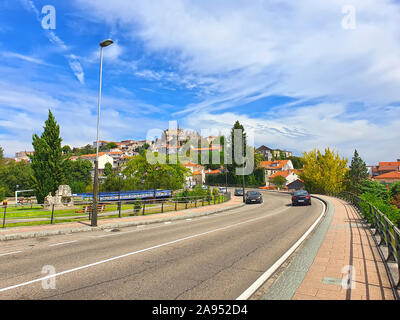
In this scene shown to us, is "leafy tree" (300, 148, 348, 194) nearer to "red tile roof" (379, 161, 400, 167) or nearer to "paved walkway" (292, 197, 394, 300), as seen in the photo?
"paved walkway" (292, 197, 394, 300)

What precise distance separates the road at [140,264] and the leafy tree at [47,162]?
28.5m

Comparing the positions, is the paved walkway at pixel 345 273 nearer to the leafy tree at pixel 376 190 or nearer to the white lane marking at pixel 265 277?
the white lane marking at pixel 265 277

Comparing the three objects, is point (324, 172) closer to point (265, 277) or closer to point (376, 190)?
point (376, 190)

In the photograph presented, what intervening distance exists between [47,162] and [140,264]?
116ft

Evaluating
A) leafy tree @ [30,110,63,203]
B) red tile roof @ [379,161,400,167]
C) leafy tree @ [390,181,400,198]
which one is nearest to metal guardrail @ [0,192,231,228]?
leafy tree @ [30,110,63,203]

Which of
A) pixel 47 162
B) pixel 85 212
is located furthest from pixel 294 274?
pixel 47 162

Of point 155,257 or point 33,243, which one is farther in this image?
point 33,243

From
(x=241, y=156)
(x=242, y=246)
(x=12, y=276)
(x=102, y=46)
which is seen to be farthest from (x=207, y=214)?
(x=241, y=156)

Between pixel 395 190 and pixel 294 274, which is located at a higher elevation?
pixel 395 190

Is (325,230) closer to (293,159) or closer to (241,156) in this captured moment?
(241,156)

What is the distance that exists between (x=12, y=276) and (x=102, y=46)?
42.7 ft

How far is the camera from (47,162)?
36.3 metres

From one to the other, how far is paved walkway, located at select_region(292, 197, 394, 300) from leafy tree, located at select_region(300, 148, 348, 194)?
37268 mm
